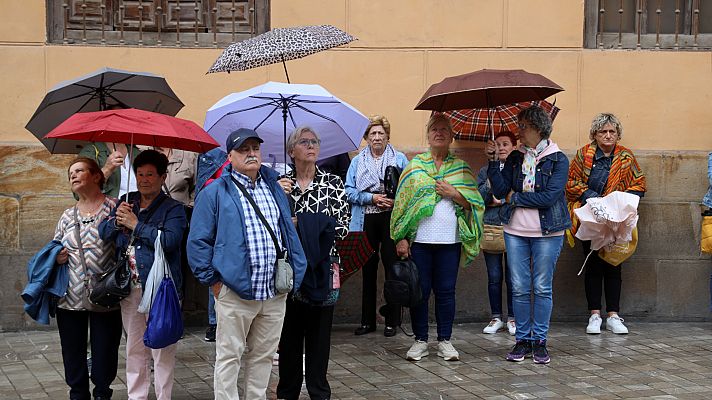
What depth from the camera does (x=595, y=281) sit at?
8.66 metres

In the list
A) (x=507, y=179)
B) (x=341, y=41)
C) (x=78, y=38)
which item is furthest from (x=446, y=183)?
(x=78, y=38)

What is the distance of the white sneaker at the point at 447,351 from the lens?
7422 millimetres

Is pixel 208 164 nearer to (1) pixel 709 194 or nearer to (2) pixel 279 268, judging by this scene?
(2) pixel 279 268

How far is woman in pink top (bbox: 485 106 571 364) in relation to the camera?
7238mm

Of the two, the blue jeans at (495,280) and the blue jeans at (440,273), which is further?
the blue jeans at (495,280)

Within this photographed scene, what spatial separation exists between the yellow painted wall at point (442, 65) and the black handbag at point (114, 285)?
305 centimetres

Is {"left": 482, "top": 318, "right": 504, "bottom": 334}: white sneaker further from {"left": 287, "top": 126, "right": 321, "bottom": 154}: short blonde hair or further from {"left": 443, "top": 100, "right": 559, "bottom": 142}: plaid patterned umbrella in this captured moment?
{"left": 287, "top": 126, "right": 321, "bottom": 154}: short blonde hair

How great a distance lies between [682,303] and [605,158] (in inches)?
65.0

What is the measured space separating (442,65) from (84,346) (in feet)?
14.0

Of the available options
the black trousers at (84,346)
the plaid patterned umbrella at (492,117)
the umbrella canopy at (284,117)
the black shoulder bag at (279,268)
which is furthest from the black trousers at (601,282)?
the black trousers at (84,346)

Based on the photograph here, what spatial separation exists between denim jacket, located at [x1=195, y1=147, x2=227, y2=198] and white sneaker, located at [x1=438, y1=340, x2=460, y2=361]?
7.38 ft

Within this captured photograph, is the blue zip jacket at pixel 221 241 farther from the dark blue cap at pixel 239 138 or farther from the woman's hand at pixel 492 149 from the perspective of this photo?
the woman's hand at pixel 492 149

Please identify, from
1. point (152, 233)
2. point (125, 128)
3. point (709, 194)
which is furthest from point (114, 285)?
point (709, 194)

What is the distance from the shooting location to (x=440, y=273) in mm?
7387
